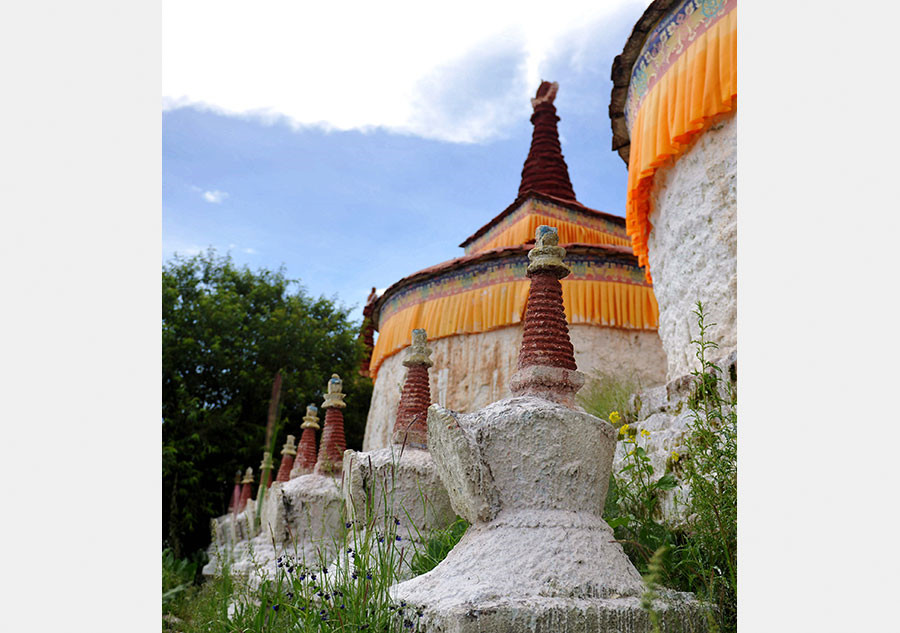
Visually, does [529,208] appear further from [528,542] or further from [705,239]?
[528,542]

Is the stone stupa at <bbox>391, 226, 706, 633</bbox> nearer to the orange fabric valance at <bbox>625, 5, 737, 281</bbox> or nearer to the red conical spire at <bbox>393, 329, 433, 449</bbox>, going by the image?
the red conical spire at <bbox>393, 329, 433, 449</bbox>

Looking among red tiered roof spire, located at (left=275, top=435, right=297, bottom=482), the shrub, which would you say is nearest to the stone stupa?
the shrub

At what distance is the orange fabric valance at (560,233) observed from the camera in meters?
12.1

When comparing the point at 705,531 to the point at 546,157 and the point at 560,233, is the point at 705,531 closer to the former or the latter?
the point at 560,233

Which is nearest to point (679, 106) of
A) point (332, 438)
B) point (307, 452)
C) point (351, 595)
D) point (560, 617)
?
point (332, 438)

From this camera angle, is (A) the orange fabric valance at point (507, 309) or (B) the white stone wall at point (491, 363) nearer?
(B) the white stone wall at point (491, 363)

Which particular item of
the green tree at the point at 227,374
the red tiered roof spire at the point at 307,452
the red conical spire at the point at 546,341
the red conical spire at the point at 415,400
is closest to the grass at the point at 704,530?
the red conical spire at the point at 546,341

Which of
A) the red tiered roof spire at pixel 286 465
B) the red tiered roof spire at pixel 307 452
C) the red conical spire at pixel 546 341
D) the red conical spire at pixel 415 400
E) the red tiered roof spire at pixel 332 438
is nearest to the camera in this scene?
the red conical spire at pixel 546 341

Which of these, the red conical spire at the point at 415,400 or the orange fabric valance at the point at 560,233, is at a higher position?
the orange fabric valance at the point at 560,233

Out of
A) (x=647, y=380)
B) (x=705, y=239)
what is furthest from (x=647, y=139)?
(x=647, y=380)

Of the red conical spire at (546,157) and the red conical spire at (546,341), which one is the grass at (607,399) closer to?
the red conical spire at (546,341)

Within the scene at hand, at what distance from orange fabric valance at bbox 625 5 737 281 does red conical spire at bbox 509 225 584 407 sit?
314 cm

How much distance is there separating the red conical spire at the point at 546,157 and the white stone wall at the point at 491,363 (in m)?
3.72

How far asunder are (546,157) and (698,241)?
7.76m
